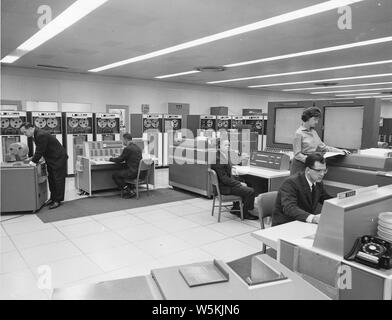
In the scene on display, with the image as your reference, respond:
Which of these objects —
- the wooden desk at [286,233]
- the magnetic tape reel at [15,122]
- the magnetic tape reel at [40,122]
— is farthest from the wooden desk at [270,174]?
the magnetic tape reel at [15,122]

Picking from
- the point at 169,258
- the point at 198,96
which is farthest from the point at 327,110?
the point at 198,96

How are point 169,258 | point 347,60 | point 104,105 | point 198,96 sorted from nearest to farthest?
point 169,258 < point 347,60 < point 104,105 < point 198,96

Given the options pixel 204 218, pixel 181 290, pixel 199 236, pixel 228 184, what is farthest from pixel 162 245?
pixel 181 290

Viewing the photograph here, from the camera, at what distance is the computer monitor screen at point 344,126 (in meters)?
4.44

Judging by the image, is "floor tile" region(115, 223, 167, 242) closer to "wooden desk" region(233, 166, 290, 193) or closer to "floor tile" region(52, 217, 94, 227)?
"floor tile" region(52, 217, 94, 227)

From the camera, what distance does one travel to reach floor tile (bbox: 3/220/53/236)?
455 cm

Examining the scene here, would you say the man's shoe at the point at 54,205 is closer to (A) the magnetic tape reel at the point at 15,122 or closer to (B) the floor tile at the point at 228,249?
(A) the magnetic tape reel at the point at 15,122

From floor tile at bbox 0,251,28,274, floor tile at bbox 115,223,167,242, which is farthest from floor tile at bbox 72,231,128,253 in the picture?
floor tile at bbox 0,251,28,274

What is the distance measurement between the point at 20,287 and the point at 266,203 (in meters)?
2.39

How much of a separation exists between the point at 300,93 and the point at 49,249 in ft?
52.2
